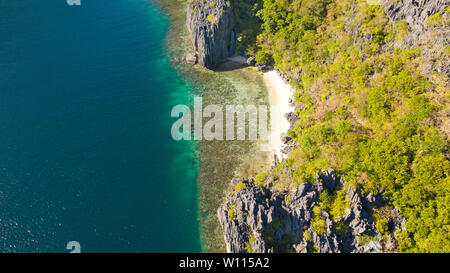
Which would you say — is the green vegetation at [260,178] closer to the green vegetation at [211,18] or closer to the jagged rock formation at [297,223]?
the jagged rock formation at [297,223]

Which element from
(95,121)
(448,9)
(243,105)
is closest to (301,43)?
(243,105)

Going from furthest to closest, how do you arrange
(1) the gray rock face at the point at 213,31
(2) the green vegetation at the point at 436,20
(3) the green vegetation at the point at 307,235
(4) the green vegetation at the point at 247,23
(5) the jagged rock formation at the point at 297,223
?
(4) the green vegetation at the point at 247,23 → (1) the gray rock face at the point at 213,31 → (2) the green vegetation at the point at 436,20 → (3) the green vegetation at the point at 307,235 → (5) the jagged rock formation at the point at 297,223

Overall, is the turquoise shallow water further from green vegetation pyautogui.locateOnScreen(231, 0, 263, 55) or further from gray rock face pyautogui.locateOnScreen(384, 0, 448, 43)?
gray rock face pyautogui.locateOnScreen(384, 0, 448, 43)

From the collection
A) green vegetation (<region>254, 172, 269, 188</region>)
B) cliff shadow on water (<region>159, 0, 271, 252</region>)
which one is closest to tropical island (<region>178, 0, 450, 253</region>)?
green vegetation (<region>254, 172, 269, 188</region>)

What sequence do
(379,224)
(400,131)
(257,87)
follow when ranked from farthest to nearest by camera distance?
(257,87) → (400,131) → (379,224)

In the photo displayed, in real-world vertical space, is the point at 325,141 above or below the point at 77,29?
below

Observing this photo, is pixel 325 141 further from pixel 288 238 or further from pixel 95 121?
pixel 95 121

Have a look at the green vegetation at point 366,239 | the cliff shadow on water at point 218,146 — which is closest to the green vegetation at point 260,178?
the cliff shadow on water at point 218,146
